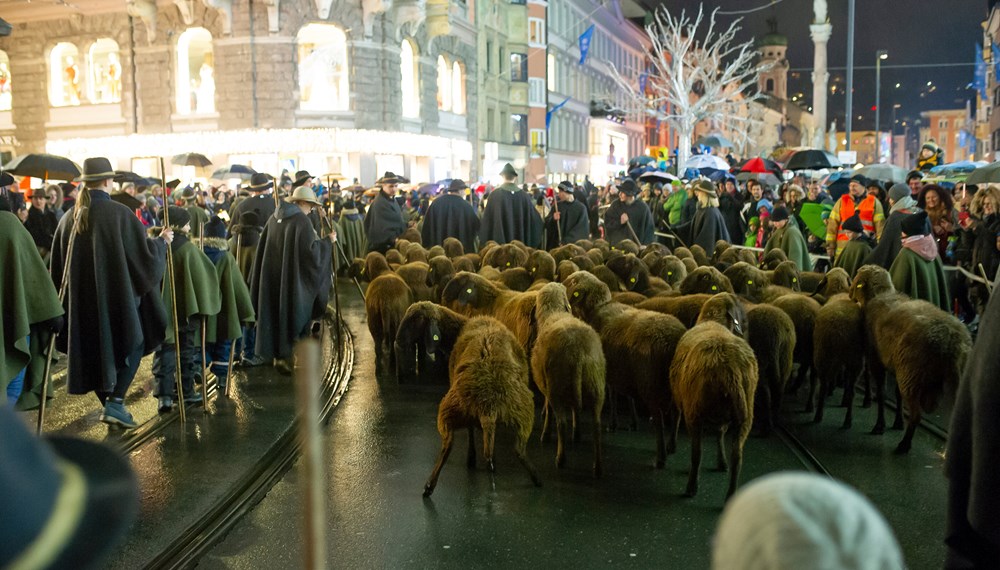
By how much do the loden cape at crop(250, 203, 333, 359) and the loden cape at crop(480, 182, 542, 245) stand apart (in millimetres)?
5932

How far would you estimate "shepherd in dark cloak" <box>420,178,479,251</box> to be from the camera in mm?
16891

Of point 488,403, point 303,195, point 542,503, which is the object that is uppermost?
point 303,195

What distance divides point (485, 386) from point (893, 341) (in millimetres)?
3481

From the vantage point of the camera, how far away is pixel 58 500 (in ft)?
5.30

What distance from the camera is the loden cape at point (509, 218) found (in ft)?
55.1

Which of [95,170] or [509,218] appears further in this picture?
[509,218]

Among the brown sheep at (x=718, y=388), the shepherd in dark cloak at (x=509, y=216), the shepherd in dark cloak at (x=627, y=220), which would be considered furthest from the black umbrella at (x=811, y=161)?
the brown sheep at (x=718, y=388)

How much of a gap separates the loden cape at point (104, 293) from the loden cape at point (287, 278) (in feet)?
9.20

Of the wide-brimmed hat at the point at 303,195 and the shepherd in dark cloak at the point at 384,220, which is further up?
the wide-brimmed hat at the point at 303,195

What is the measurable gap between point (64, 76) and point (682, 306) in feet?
136

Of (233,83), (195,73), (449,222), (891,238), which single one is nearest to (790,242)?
(891,238)

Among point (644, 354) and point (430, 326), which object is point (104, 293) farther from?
point (644, 354)

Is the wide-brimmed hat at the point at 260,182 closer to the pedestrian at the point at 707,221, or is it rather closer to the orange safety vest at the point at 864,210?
the pedestrian at the point at 707,221

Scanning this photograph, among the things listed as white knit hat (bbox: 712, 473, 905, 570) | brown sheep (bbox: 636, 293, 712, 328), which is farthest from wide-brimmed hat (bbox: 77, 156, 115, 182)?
white knit hat (bbox: 712, 473, 905, 570)
